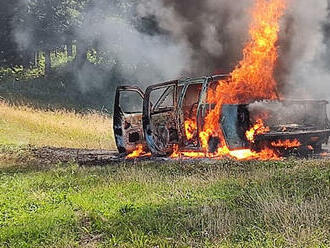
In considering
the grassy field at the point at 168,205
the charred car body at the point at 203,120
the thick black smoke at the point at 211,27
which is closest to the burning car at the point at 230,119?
the charred car body at the point at 203,120

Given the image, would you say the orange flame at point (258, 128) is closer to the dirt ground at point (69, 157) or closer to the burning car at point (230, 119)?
the burning car at point (230, 119)

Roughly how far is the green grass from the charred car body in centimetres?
96

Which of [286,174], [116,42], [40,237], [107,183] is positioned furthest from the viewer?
[116,42]

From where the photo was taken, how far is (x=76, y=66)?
29.9 meters

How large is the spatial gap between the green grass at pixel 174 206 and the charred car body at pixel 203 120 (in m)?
0.96

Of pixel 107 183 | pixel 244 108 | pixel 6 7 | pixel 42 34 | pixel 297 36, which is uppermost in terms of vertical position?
pixel 6 7

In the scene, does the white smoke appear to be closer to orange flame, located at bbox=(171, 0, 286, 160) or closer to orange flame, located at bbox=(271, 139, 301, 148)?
orange flame, located at bbox=(171, 0, 286, 160)

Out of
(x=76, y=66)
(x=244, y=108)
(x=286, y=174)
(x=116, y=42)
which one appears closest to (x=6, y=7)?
(x=76, y=66)

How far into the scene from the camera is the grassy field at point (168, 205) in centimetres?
447

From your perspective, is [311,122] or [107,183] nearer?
[107,183]

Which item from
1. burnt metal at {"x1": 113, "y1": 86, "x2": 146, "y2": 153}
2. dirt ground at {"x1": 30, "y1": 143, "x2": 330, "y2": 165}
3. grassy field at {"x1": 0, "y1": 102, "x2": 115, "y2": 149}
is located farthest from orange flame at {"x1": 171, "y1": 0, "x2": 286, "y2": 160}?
grassy field at {"x1": 0, "y1": 102, "x2": 115, "y2": 149}

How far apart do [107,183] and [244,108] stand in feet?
10.1

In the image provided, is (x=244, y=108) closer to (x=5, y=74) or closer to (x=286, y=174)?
(x=286, y=174)

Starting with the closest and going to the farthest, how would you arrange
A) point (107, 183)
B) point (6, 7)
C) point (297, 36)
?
1. point (107, 183)
2. point (297, 36)
3. point (6, 7)
